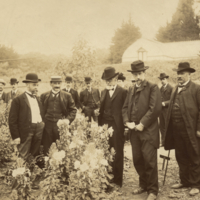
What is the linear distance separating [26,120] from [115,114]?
1.47 metres

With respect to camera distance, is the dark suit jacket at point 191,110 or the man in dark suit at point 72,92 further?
the man in dark suit at point 72,92

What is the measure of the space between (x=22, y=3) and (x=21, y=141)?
6.87 metres

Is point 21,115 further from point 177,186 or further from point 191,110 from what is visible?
point 177,186

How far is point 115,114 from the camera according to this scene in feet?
13.3

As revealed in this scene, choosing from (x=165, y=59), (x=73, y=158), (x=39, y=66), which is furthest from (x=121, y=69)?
(x=73, y=158)

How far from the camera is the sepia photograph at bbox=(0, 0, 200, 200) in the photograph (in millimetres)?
2842

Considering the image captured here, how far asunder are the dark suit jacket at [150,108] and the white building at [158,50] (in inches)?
346

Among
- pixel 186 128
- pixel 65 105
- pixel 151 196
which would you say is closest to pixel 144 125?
pixel 186 128

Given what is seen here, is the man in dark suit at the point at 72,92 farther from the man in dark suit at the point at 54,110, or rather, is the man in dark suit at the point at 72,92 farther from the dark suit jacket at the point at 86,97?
the man in dark suit at the point at 54,110

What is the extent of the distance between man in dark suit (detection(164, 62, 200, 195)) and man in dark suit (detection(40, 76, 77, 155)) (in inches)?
73.8

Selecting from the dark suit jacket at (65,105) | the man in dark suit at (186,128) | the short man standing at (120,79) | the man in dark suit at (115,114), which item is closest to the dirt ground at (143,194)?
the man in dark suit at (186,128)

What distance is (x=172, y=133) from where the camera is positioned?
3.97 metres

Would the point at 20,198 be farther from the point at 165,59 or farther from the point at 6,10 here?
the point at 165,59

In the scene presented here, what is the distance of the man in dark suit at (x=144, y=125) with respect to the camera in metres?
3.45
